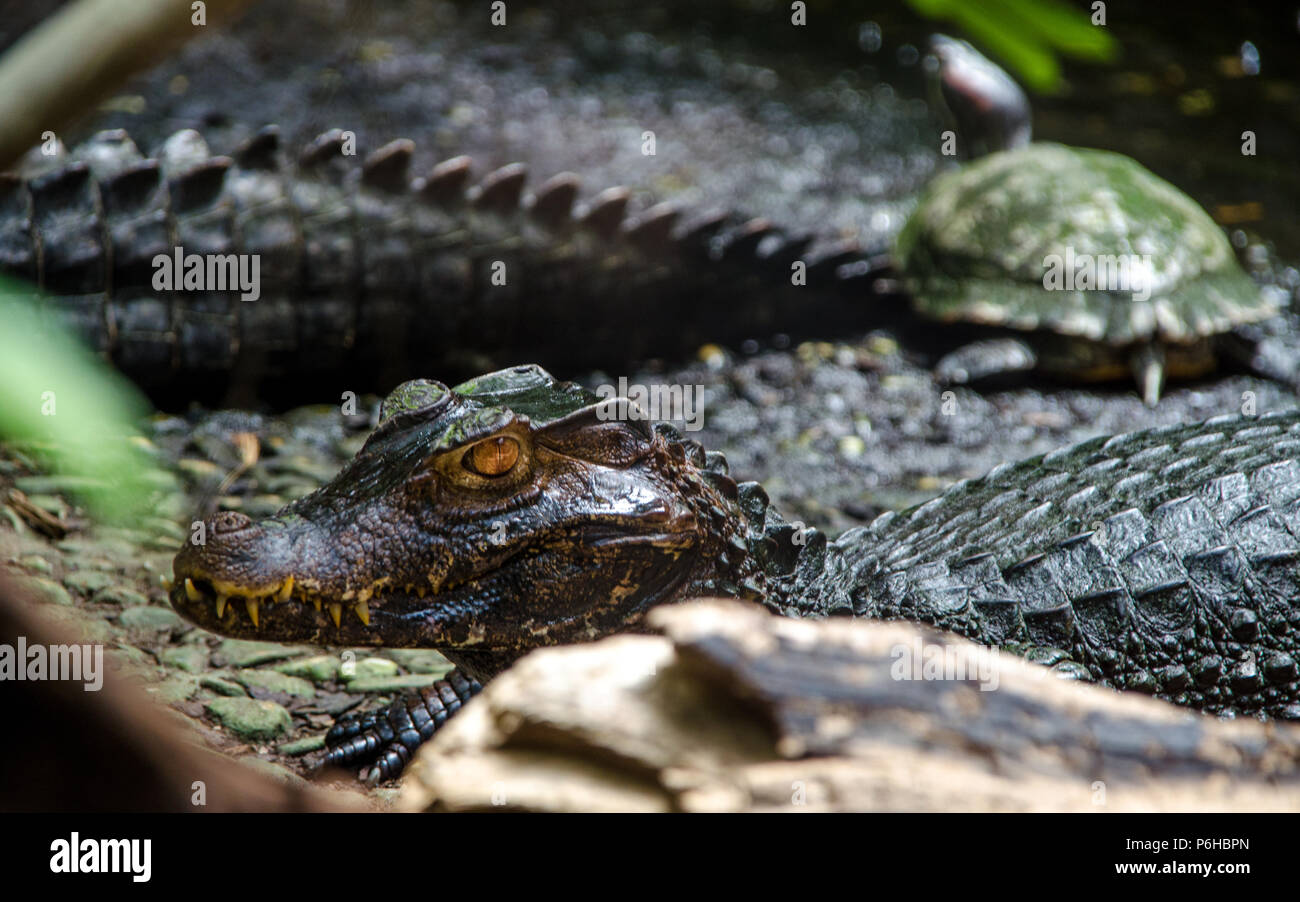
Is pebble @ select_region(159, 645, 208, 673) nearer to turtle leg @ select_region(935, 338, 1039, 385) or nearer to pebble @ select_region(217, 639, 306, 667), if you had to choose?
pebble @ select_region(217, 639, 306, 667)

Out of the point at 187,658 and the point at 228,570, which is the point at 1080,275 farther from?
the point at 228,570

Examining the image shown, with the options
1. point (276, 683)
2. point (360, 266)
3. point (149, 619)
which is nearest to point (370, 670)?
point (276, 683)

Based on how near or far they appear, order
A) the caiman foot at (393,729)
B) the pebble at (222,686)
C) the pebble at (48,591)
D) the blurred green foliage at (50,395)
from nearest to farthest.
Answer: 1. the blurred green foliage at (50,395)
2. the caiman foot at (393,729)
3. the pebble at (222,686)
4. the pebble at (48,591)

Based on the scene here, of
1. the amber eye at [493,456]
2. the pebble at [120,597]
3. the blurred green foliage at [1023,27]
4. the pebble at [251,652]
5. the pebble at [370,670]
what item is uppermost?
the blurred green foliage at [1023,27]

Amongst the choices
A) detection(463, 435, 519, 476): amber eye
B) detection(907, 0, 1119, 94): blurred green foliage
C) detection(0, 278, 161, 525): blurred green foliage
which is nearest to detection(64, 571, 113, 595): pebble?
detection(463, 435, 519, 476): amber eye

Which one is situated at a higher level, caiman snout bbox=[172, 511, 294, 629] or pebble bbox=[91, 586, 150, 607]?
caiman snout bbox=[172, 511, 294, 629]

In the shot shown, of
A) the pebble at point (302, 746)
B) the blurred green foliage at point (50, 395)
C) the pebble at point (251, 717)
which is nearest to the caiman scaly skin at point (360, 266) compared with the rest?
the pebble at point (251, 717)

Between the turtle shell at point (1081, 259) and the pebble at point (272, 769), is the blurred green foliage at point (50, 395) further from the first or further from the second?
the turtle shell at point (1081, 259)
